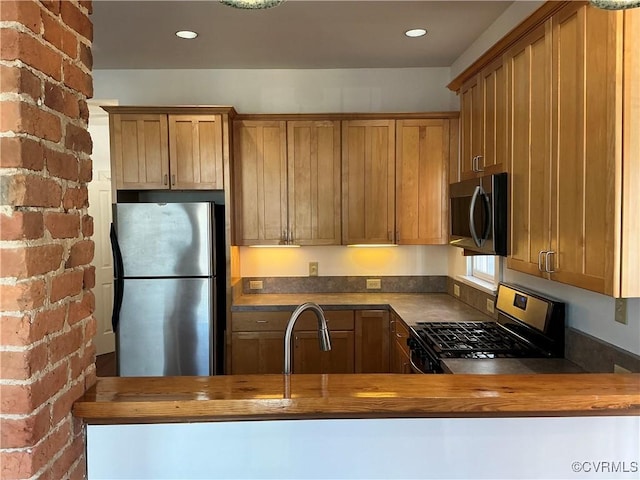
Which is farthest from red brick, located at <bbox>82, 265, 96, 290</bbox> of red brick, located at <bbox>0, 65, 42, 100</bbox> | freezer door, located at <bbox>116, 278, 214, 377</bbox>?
freezer door, located at <bbox>116, 278, 214, 377</bbox>

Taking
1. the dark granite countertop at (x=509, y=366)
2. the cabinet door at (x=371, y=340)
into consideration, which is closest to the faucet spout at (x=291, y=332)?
the dark granite countertop at (x=509, y=366)

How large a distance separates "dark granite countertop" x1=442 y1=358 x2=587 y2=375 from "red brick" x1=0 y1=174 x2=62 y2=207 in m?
1.66

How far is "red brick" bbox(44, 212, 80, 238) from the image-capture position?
3.39ft

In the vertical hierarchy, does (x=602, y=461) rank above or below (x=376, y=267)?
below

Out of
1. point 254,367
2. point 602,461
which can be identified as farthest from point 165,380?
point 254,367

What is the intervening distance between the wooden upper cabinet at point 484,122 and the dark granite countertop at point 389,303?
38.1 inches

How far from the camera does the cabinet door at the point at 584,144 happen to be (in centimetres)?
140

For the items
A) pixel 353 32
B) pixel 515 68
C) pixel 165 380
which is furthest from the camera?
pixel 353 32

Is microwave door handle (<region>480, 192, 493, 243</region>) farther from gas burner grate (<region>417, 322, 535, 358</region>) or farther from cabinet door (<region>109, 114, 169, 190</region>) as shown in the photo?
cabinet door (<region>109, 114, 169, 190</region>)

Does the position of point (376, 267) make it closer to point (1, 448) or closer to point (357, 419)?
point (357, 419)

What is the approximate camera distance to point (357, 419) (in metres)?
1.21

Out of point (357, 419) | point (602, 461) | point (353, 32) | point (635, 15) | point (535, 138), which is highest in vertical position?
point (353, 32)

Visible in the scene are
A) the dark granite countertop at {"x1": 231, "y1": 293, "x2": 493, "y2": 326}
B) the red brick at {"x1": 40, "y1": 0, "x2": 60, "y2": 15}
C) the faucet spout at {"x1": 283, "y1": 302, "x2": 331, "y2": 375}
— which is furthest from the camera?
the dark granite countertop at {"x1": 231, "y1": 293, "x2": 493, "y2": 326}

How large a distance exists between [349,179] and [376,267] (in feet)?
2.80
